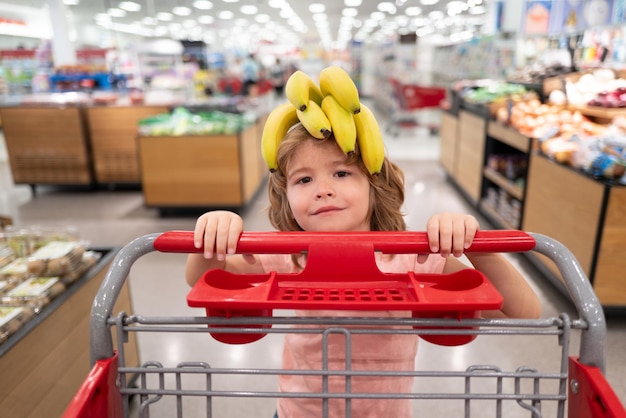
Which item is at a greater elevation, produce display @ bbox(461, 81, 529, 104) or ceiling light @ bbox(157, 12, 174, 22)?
ceiling light @ bbox(157, 12, 174, 22)

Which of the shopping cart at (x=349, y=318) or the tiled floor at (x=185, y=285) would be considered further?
the tiled floor at (x=185, y=285)

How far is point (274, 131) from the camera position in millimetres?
1066

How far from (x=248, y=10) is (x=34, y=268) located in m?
21.0

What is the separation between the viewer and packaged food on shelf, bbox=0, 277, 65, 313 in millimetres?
1798

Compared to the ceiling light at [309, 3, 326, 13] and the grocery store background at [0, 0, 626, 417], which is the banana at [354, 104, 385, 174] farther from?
the ceiling light at [309, 3, 326, 13]

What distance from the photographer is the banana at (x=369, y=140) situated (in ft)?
3.31

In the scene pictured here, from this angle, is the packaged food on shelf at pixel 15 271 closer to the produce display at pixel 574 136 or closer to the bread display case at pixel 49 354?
the bread display case at pixel 49 354

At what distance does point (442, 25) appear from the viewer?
26.1m

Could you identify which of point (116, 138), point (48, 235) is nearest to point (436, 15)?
point (116, 138)

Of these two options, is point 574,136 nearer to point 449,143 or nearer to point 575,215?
point 575,215

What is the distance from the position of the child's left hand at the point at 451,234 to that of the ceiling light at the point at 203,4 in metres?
19.2

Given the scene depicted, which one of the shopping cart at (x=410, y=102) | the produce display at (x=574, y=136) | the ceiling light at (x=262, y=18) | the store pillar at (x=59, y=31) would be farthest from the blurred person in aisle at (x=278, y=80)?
the produce display at (x=574, y=136)

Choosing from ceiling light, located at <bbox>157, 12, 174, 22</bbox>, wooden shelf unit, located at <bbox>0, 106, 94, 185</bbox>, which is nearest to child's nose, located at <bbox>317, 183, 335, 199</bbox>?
wooden shelf unit, located at <bbox>0, 106, 94, 185</bbox>

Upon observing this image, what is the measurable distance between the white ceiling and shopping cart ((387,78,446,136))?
14.4 feet
